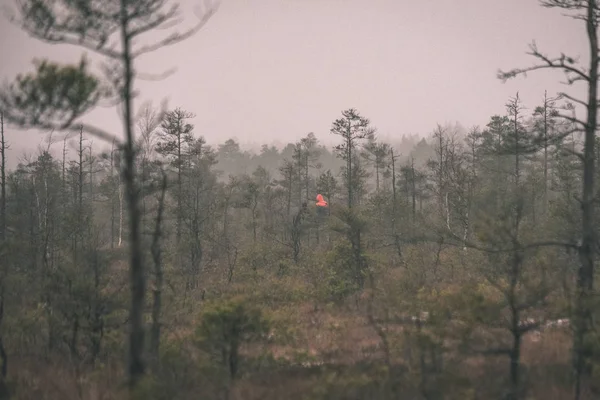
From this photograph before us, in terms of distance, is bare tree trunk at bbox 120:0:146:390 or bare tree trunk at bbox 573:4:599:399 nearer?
bare tree trunk at bbox 120:0:146:390

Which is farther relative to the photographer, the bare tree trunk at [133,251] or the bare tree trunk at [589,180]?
the bare tree trunk at [589,180]

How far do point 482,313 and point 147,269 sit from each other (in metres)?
6.13

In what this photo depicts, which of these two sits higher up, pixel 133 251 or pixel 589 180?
pixel 589 180

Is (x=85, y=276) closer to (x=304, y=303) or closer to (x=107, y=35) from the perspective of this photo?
(x=107, y=35)

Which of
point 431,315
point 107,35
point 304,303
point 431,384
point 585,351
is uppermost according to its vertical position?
point 107,35

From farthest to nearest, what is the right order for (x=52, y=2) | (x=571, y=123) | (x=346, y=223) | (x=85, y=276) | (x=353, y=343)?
(x=346, y=223), (x=353, y=343), (x=85, y=276), (x=571, y=123), (x=52, y=2)

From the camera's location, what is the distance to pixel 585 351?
6.04 metres

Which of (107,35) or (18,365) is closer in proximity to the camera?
(107,35)

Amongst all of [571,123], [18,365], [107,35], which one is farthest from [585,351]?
[18,365]

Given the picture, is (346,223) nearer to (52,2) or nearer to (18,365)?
(18,365)

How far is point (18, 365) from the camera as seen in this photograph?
8297 millimetres

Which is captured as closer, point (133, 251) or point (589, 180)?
point (133, 251)

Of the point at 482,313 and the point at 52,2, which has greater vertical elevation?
the point at 52,2

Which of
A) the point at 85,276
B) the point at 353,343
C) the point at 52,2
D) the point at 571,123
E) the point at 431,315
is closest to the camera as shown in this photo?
the point at 52,2
